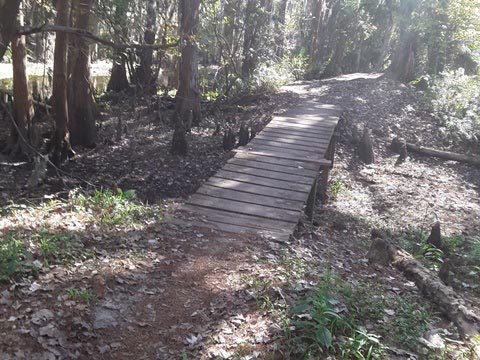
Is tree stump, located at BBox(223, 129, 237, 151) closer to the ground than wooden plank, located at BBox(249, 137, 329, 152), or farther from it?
closer to the ground

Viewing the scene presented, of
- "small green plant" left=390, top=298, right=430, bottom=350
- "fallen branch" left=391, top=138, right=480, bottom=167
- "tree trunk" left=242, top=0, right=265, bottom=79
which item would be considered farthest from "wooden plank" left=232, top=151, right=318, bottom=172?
"tree trunk" left=242, top=0, right=265, bottom=79

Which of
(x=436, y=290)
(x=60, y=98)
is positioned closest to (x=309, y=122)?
(x=60, y=98)

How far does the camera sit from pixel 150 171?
1086 cm

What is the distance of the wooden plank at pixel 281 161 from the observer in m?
9.38

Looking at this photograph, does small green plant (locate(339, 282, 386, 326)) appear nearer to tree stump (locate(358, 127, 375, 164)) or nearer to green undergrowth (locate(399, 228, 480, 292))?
green undergrowth (locate(399, 228, 480, 292))

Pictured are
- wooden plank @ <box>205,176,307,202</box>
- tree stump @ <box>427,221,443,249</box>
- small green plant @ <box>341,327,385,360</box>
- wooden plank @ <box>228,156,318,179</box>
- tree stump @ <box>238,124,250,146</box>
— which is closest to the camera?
small green plant @ <box>341,327,385,360</box>

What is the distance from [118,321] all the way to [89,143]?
9.03 meters

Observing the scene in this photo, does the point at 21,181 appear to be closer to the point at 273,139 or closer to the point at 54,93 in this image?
the point at 54,93

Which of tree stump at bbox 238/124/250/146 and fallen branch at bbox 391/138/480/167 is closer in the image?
tree stump at bbox 238/124/250/146

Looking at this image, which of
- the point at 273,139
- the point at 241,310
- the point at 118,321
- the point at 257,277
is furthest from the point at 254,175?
the point at 118,321

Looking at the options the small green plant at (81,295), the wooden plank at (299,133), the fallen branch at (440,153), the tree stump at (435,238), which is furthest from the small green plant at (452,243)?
the small green plant at (81,295)

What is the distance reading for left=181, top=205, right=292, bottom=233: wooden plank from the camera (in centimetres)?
679

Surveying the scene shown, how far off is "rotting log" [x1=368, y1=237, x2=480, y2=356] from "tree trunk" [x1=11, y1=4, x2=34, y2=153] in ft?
28.1

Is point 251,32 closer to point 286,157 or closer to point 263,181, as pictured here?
point 286,157
